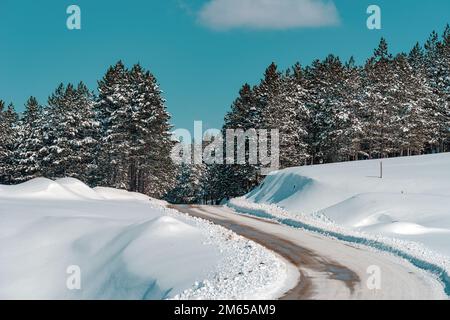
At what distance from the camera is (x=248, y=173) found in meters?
58.4

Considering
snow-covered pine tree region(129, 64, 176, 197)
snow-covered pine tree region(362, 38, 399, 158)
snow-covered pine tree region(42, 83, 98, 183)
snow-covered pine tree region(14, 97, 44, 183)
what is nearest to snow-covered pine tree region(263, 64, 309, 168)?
snow-covered pine tree region(362, 38, 399, 158)

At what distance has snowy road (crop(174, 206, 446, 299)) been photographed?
1230 centimetres

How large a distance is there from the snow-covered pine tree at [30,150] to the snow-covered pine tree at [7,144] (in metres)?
1.95

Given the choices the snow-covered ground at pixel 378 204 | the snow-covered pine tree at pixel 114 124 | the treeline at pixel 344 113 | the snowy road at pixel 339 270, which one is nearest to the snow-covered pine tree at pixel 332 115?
the treeline at pixel 344 113

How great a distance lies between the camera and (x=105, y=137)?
56.8 meters

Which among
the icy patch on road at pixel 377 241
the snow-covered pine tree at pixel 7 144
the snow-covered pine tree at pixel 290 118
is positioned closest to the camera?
the icy patch on road at pixel 377 241

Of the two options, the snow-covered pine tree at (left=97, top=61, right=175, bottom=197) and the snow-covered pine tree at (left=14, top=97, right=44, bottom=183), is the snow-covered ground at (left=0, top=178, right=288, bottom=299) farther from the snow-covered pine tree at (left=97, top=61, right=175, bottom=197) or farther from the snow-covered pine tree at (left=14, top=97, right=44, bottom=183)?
the snow-covered pine tree at (left=14, top=97, right=44, bottom=183)

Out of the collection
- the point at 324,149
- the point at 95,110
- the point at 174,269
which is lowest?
the point at 174,269

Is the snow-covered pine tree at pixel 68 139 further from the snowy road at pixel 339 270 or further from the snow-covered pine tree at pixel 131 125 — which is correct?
the snowy road at pixel 339 270

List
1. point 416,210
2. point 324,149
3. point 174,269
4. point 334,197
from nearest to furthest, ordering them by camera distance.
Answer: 1. point 174,269
2. point 416,210
3. point 334,197
4. point 324,149

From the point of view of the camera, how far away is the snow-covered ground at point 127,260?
544 inches

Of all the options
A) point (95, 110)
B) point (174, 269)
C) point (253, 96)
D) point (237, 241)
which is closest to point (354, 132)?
point (253, 96)

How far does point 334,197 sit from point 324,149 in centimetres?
3421
